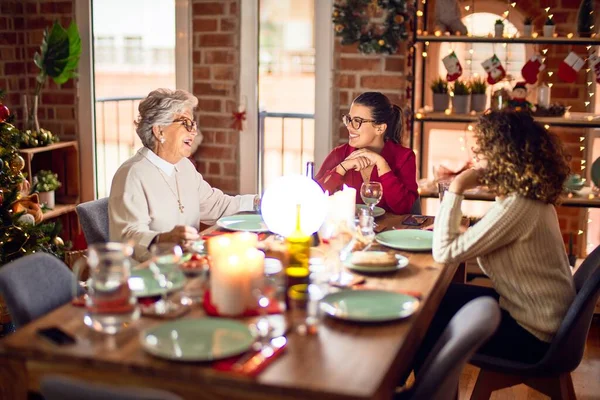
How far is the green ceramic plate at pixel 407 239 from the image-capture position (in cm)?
269

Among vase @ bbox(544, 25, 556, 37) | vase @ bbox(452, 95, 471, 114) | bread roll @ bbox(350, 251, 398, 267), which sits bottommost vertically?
bread roll @ bbox(350, 251, 398, 267)

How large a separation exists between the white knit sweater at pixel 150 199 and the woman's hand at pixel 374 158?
19.1 inches

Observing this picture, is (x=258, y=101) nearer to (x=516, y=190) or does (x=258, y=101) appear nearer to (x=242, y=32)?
(x=242, y=32)

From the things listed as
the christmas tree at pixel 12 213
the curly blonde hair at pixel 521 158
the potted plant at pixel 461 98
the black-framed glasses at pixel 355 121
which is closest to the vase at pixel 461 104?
the potted plant at pixel 461 98

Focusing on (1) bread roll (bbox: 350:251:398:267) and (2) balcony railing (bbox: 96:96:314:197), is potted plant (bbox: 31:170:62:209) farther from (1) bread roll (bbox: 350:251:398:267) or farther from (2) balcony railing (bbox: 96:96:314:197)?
(1) bread roll (bbox: 350:251:398:267)

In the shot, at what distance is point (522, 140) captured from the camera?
2467 millimetres

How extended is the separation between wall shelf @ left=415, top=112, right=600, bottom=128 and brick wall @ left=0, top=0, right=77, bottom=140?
2.01 meters

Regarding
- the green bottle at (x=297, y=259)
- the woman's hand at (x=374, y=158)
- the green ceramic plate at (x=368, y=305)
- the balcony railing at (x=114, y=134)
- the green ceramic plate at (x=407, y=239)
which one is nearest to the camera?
the green ceramic plate at (x=368, y=305)

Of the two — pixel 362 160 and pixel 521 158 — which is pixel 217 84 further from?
pixel 521 158

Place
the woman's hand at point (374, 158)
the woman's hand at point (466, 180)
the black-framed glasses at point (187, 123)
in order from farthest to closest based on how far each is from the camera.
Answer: the woman's hand at point (374, 158) → the black-framed glasses at point (187, 123) → the woman's hand at point (466, 180)

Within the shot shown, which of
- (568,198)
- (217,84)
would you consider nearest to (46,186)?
(217,84)

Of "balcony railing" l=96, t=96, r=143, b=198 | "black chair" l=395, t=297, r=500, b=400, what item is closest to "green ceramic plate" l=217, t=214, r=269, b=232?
"black chair" l=395, t=297, r=500, b=400

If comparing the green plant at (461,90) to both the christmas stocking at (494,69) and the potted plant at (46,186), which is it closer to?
the christmas stocking at (494,69)

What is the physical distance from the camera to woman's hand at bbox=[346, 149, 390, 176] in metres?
3.36
